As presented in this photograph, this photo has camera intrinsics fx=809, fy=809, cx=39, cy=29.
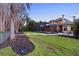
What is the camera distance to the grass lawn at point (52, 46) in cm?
1198

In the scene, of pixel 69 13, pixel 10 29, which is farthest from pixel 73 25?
pixel 10 29

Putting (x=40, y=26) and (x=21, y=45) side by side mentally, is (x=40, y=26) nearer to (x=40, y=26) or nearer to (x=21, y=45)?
(x=40, y=26)

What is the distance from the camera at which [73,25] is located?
12023 mm

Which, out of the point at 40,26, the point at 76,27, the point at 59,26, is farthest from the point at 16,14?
the point at 76,27

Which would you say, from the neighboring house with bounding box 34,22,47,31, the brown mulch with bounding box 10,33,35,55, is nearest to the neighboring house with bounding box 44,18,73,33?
the neighboring house with bounding box 34,22,47,31

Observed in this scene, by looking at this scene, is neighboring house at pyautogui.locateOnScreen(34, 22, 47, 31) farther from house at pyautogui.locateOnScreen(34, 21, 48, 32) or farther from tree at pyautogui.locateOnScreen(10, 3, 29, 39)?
tree at pyautogui.locateOnScreen(10, 3, 29, 39)

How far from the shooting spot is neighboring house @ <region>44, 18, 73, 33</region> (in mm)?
12023

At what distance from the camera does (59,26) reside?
474 inches

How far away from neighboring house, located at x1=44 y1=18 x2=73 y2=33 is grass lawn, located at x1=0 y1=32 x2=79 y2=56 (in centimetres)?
11

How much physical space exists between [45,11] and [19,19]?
0.41 metres

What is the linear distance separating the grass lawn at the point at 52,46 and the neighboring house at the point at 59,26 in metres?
0.11

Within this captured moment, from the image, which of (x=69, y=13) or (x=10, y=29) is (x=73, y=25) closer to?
(x=69, y=13)

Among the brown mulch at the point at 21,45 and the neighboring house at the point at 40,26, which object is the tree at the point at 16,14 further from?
the neighboring house at the point at 40,26

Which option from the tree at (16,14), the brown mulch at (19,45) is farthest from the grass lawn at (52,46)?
the tree at (16,14)
